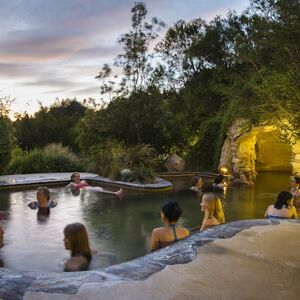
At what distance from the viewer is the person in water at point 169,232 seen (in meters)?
5.71

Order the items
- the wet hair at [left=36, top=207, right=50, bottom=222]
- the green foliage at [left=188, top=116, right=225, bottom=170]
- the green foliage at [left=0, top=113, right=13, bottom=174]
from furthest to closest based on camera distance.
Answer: the green foliage at [left=188, top=116, right=225, bottom=170] < the green foliage at [left=0, top=113, right=13, bottom=174] < the wet hair at [left=36, top=207, right=50, bottom=222]

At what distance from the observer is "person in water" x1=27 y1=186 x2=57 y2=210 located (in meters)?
9.56

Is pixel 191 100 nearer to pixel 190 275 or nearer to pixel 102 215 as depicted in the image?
pixel 102 215

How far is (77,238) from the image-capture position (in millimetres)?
5578

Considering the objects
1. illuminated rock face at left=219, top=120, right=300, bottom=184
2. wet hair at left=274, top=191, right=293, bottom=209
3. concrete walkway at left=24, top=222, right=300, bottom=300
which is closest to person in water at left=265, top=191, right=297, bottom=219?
wet hair at left=274, top=191, right=293, bottom=209

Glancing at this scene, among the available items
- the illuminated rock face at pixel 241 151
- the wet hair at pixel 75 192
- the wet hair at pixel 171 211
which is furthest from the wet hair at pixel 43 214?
the illuminated rock face at pixel 241 151

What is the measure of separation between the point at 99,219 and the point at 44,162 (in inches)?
346

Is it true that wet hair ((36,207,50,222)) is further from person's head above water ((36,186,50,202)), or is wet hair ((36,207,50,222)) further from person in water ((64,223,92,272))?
person in water ((64,223,92,272))

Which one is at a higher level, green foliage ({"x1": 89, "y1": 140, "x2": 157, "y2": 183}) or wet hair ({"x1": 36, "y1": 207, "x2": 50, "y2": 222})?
green foliage ({"x1": 89, "y1": 140, "x2": 157, "y2": 183})

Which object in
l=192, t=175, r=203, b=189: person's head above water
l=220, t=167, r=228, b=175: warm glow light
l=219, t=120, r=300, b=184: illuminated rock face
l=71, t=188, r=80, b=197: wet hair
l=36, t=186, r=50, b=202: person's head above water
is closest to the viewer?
l=36, t=186, r=50, b=202: person's head above water

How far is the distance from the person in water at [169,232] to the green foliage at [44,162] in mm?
12357

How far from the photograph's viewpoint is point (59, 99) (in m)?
36.9

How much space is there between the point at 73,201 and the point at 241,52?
7.20m

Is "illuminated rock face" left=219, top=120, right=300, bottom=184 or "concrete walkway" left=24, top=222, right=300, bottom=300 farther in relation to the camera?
"illuminated rock face" left=219, top=120, right=300, bottom=184
